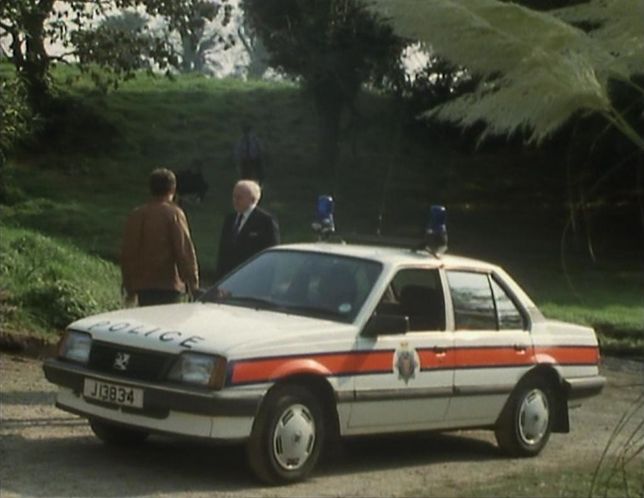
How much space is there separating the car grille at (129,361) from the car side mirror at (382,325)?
1387 mm

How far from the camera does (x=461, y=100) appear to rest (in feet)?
20.1

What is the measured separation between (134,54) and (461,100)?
14.3 m

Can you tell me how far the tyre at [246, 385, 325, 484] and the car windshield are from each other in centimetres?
79

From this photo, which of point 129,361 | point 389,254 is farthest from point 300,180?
point 129,361

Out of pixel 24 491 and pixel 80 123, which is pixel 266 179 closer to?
pixel 80 123

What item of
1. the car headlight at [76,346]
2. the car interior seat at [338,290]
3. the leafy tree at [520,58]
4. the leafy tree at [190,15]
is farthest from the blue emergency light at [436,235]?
the leafy tree at [190,15]

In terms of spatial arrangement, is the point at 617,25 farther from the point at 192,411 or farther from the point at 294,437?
the point at 294,437

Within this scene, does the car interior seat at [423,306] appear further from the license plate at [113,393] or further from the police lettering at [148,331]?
the license plate at [113,393]

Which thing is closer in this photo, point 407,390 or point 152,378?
point 152,378

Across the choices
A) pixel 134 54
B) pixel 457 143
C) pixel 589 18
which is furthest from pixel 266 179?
pixel 589 18

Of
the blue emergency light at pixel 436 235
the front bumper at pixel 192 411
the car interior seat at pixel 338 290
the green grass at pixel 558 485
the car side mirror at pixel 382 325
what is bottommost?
the green grass at pixel 558 485

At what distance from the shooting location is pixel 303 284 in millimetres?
10930

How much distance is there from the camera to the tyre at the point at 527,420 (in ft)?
37.5

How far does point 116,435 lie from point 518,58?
18.3ft
